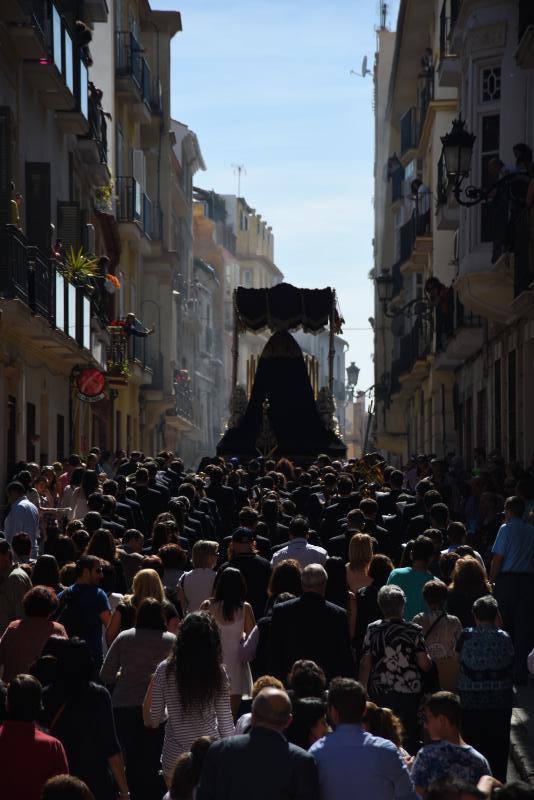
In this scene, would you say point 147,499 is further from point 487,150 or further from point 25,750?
point 25,750

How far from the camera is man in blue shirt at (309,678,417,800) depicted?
22.9 feet

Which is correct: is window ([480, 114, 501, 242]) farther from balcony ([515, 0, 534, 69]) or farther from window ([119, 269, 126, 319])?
window ([119, 269, 126, 319])

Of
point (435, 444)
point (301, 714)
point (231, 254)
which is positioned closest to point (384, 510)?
point (301, 714)

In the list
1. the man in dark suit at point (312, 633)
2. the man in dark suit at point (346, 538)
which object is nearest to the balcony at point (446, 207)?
the man in dark suit at point (346, 538)

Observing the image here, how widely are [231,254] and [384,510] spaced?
9800cm

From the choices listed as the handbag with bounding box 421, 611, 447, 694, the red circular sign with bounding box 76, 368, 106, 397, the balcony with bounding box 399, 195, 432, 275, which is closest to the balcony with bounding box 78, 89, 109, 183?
the red circular sign with bounding box 76, 368, 106, 397

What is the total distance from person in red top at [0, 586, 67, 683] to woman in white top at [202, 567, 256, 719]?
1.19m

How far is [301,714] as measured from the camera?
7730 millimetres

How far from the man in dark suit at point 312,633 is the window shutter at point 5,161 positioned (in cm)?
1366

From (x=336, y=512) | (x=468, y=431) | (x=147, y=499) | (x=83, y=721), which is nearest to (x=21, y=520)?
(x=147, y=499)

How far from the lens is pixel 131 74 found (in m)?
44.5

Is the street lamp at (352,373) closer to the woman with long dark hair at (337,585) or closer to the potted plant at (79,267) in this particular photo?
the potted plant at (79,267)

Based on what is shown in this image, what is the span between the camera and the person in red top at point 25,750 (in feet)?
23.5

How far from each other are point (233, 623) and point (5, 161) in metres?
14.5
